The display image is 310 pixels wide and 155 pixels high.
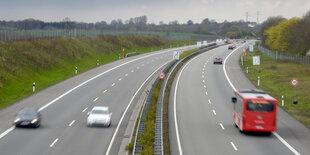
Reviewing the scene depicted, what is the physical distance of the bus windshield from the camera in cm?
2466

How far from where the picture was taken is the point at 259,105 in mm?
24766

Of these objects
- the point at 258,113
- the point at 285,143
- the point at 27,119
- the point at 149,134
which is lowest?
the point at 285,143

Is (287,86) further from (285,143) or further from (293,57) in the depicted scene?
(293,57)

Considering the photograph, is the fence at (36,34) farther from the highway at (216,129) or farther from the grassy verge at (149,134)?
the grassy verge at (149,134)

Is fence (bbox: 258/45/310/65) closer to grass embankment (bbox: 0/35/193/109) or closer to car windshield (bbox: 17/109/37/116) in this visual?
grass embankment (bbox: 0/35/193/109)

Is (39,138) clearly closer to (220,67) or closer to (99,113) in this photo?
(99,113)

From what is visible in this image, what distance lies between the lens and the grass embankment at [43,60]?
42688 mm

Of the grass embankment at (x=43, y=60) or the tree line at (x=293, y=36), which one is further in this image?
the tree line at (x=293, y=36)

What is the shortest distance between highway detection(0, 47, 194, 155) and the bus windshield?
321 inches

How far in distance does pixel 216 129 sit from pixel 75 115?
10882 mm

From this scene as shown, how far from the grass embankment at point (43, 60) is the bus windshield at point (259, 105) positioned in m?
20.3

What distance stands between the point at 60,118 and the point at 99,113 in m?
3.88

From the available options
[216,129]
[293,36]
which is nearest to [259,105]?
[216,129]

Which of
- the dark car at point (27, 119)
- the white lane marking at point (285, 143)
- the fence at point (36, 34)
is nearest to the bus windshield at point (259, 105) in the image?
the white lane marking at point (285, 143)
